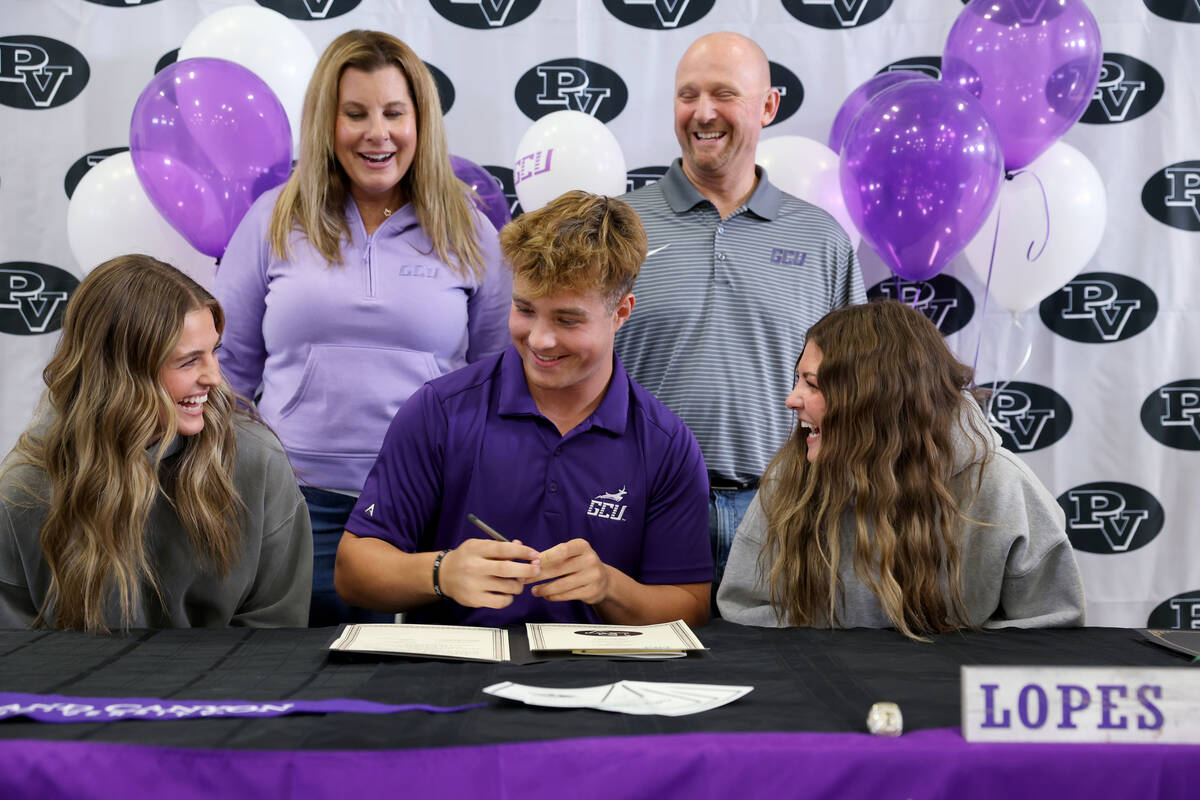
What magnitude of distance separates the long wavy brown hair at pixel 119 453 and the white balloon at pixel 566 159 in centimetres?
128

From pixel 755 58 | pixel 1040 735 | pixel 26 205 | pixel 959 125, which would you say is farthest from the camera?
pixel 26 205

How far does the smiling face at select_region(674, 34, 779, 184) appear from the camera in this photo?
263 centimetres

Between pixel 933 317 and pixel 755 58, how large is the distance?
1.07 meters

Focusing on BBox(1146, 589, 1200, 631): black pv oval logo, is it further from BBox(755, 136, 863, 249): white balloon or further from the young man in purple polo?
the young man in purple polo

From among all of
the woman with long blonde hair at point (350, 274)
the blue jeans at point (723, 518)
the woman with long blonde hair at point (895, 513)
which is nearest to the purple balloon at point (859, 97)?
the blue jeans at point (723, 518)

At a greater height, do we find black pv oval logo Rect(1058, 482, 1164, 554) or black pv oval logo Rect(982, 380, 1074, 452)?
black pv oval logo Rect(982, 380, 1074, 452)

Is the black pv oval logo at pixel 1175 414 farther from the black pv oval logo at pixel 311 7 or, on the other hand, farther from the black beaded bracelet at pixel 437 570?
the black pv oval logo at pixel 311 7

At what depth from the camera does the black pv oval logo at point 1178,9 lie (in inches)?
128

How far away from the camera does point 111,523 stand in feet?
5.32

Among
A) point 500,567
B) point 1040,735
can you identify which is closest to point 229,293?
point 500,567

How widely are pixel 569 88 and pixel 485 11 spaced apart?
1.13ft

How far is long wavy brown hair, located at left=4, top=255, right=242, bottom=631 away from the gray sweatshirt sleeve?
835mm

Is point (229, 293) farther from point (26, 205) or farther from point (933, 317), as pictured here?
point (933, 317)

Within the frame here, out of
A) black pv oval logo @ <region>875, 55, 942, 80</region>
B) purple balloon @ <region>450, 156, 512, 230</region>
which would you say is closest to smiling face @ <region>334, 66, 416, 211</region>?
purple balloon @ <region>450, 156, 512, 230</region>
